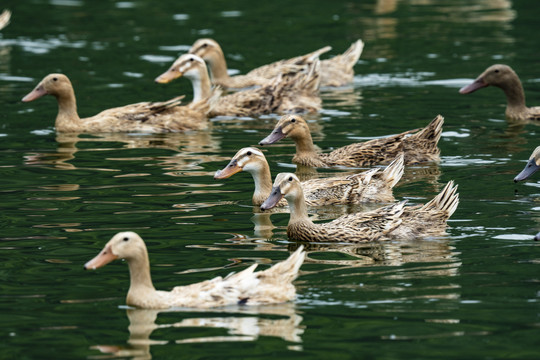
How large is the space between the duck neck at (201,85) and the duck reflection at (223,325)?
445 inches

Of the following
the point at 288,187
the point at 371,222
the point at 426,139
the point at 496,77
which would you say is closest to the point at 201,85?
the point at 496,77

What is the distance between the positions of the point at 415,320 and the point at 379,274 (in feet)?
4.40

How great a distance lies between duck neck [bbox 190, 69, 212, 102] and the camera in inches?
816

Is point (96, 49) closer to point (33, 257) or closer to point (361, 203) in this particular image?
point (361, 203)

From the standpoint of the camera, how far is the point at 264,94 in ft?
66.3

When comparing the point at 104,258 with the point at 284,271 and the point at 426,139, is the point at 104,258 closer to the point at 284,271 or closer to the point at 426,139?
the point at 284,271

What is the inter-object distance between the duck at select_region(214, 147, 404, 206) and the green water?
0.27 metres

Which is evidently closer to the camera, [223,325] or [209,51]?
[223,325]

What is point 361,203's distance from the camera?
14023 millimetres

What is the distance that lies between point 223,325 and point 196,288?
59 cm

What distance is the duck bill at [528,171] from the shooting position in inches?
558

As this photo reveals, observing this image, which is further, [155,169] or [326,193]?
[155,169]

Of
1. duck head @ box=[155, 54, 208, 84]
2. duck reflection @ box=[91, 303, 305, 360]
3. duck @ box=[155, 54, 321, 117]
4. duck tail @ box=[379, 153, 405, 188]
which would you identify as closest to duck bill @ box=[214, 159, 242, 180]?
duck tail @ box=[379, 153, 405, 188]

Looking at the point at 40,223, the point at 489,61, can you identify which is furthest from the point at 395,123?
the point at 40,223
